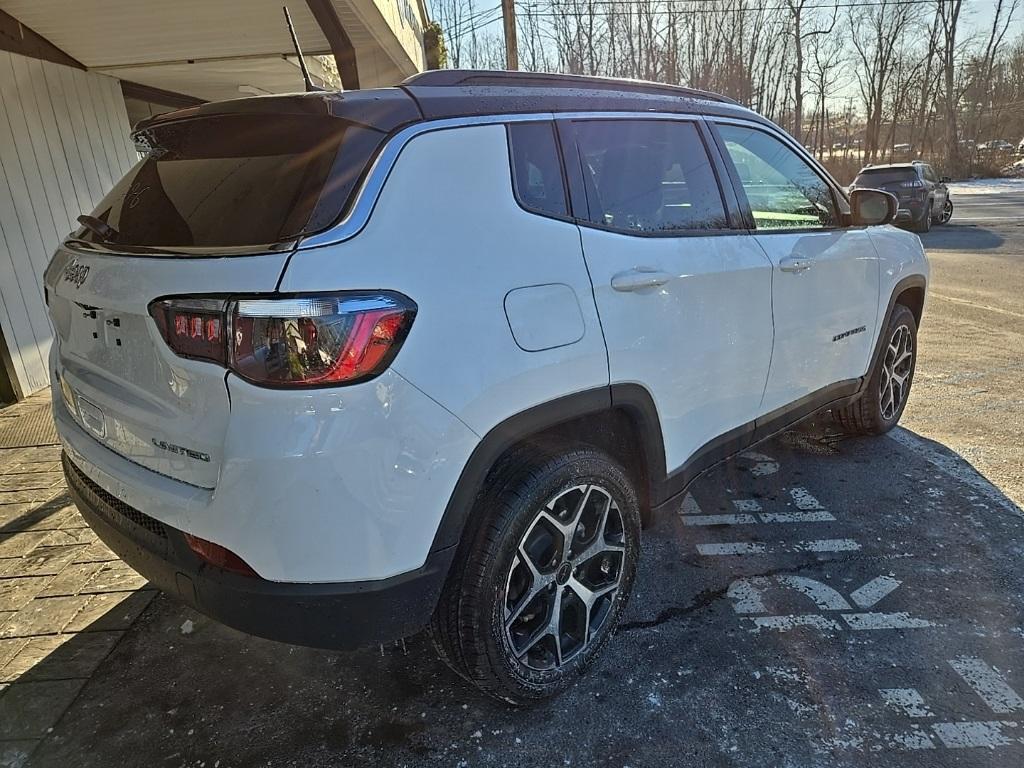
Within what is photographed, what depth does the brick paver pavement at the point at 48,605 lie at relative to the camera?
2420mm

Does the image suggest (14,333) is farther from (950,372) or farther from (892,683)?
(950,372)

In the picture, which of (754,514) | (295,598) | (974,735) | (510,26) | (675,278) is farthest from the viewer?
(510,26)

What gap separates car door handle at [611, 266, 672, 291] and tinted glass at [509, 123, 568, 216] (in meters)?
0.28

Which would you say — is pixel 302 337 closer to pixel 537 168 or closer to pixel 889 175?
pixel 537 168

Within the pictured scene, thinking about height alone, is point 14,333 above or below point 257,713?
above

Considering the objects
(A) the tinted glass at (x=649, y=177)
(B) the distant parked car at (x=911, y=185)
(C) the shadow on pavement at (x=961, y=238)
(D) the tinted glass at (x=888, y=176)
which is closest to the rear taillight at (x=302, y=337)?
(A) the tinted glass at (x=649, y=177)

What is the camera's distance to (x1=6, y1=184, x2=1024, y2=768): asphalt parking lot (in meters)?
2.14

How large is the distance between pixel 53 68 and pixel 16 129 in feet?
2.85

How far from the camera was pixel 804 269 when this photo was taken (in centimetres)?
313

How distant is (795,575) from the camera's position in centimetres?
300

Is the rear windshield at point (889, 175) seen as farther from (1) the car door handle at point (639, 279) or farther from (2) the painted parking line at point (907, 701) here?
(2) the painted parking line at point (907, 701)

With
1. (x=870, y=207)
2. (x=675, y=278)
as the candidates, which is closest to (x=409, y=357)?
(x=675, y=278)

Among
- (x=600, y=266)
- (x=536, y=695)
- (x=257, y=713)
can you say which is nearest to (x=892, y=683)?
(x=536, y=695)

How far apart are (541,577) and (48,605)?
226 centimetres
